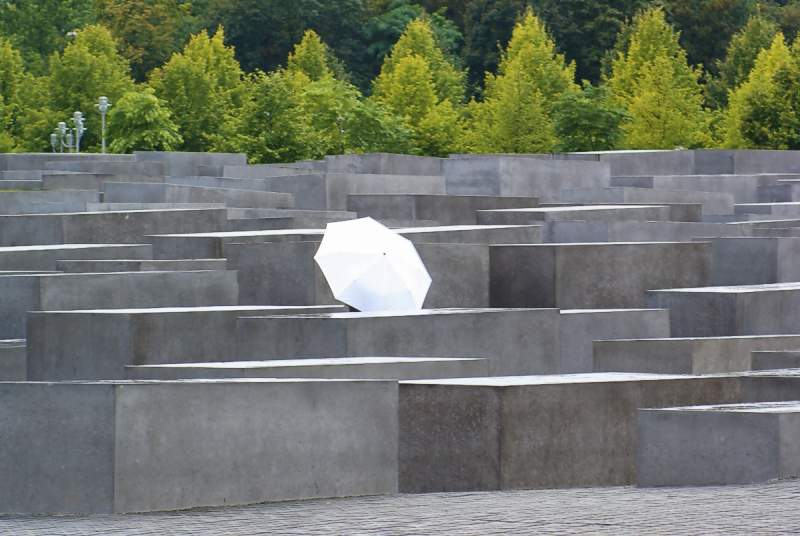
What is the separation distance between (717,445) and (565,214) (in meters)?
11.1

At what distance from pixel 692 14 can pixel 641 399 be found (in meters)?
64.7

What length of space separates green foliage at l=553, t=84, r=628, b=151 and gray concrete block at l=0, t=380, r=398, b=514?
33.9 meters

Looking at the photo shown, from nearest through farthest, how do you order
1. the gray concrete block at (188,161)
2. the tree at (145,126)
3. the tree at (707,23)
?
the gray concrete block at (188,161)
the tree at (145,126)
the tree at (707,23)

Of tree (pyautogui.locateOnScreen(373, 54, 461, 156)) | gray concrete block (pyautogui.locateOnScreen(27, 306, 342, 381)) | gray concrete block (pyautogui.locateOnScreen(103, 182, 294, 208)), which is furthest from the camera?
tree (pyautogui.locateOnScreen(373, 54, 461, 156))

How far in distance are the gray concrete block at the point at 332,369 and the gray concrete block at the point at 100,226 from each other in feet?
28.4

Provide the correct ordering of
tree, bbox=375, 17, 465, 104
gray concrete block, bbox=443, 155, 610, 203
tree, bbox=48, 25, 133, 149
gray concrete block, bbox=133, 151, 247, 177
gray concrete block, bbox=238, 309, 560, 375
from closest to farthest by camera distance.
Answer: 1. gray concrete block, bbox=238, 309, 560, 375
2. gray concrete block, bbox=443, 155, 610, 203
3. gray concrete block, bbox=133, 151, 247, 177
4. tree, bbox=48, 25, 133, 149
5. tree, bbox=375, 17, 465, 104

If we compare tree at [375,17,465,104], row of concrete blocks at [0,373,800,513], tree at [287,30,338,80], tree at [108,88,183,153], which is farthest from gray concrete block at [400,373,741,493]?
tree at [287,30,338,80]

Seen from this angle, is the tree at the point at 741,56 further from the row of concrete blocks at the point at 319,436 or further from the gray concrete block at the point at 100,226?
the row of concrete blocks at the point at 319,436

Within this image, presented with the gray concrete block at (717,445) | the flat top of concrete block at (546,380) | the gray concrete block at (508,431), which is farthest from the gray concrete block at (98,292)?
the gray concrete block at (717,445)

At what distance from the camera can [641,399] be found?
10.4 metres

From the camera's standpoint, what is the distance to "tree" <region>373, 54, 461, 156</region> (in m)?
47.1

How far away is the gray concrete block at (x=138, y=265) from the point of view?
16000 millimetres

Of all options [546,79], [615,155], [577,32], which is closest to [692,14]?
[577,32]

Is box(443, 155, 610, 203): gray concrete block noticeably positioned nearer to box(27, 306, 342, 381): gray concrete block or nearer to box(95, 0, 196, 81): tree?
box(27, 306, 342, 381): gray concrete block
